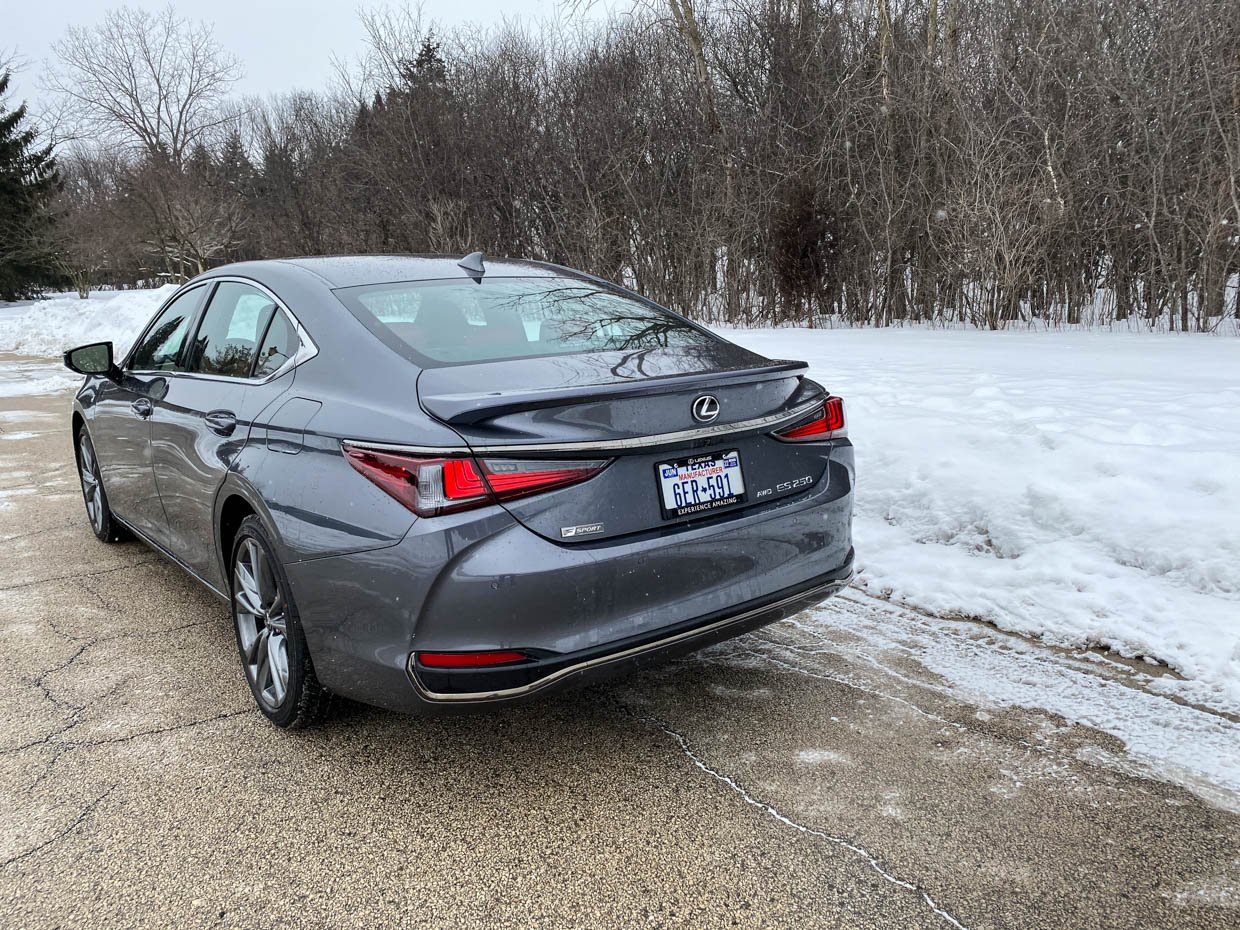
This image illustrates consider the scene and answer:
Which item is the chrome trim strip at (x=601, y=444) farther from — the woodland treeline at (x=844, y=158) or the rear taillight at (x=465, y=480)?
the woodland treeline at (x=844, y=158)

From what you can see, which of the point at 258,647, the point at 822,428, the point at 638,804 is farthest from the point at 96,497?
the point at 822,428

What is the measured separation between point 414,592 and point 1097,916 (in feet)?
5.87

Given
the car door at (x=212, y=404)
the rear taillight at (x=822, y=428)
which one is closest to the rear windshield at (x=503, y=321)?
the car door at (x=212, y=404)

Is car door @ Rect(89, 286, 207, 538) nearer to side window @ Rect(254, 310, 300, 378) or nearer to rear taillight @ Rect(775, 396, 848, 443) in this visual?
side window @ Rect(254, 310, 300, 378)

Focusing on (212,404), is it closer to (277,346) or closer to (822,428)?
(277,346)

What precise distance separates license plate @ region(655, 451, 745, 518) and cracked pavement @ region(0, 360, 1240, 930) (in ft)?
2.65

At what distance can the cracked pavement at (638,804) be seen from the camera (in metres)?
2.09

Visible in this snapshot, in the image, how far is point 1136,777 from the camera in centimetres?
252

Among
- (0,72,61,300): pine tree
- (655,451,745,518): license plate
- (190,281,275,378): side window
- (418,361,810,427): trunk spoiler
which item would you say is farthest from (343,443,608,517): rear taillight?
(0,72,61,300): pine tree

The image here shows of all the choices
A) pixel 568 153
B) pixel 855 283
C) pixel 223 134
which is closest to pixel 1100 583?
pixel 855 283

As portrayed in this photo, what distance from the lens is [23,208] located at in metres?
42.2

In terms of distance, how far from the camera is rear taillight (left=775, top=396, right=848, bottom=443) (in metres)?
2.84

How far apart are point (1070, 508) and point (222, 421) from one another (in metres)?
3.61

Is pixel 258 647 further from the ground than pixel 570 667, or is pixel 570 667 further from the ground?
pixel 570 667
